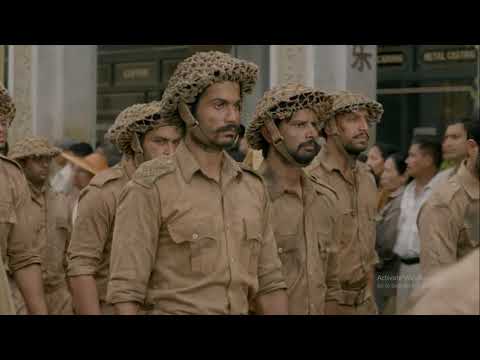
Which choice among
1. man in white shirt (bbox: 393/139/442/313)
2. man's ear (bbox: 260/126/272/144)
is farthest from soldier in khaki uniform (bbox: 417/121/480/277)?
man in white shirt (bbox: 393/139/442/313)

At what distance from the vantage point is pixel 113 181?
771 centimetres

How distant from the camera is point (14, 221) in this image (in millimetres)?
6949

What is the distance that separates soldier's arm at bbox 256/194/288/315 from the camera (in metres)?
6.04

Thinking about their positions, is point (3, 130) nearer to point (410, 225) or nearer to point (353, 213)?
point (353, 213)

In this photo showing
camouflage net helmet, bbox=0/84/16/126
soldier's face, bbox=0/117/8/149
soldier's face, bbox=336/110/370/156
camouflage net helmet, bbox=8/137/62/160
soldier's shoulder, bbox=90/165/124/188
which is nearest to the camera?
soldier's face, bbox=0/117/8/149

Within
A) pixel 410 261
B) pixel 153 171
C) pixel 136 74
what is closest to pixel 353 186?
pixel 410 261

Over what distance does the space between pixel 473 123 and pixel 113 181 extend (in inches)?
96.1

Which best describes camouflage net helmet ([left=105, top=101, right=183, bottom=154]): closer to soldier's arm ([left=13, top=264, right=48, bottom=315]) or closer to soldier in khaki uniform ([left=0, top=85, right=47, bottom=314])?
soldier in khaki uniform ([left=0, top=85, right=47, bottom=314])

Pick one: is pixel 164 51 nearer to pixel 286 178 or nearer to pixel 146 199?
pixel 286 178

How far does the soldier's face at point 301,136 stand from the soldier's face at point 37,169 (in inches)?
135

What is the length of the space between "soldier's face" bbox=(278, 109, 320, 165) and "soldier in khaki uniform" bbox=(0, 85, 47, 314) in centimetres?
151

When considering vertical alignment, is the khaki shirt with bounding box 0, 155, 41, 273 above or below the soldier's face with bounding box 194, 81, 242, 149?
below

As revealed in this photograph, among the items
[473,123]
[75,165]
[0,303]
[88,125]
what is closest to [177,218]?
[0,303]

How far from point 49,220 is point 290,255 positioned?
3.35 meters
